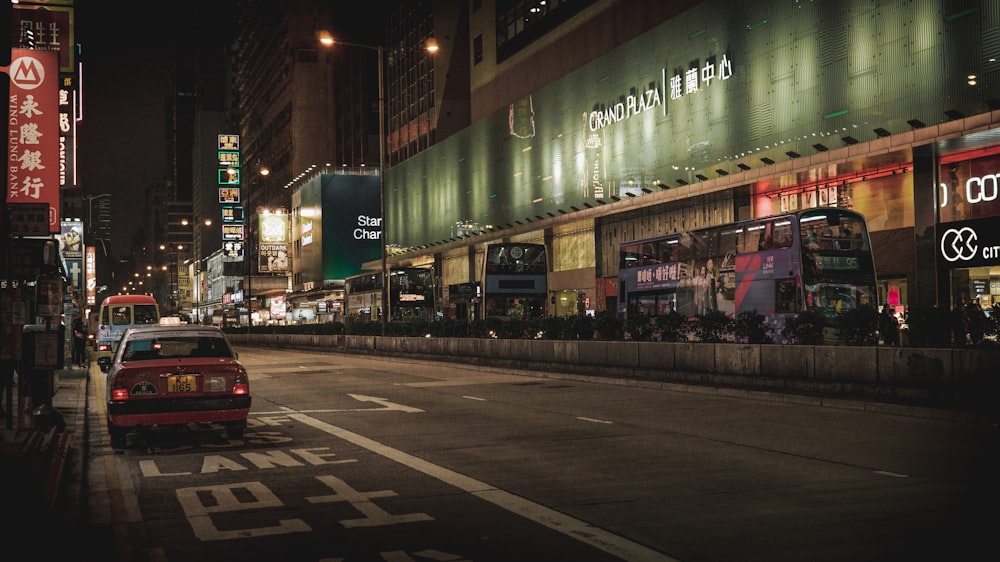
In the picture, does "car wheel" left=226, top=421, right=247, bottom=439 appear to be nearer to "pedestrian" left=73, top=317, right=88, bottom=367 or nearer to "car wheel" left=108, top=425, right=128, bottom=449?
"car wheel" left=108, top=425, right=128, bottom=449

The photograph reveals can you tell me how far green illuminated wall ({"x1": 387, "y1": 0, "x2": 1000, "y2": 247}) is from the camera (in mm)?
→ 27734

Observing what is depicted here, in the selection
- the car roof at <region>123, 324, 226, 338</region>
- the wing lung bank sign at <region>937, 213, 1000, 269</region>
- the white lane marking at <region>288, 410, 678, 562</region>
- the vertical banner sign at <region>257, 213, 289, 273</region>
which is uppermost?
the vertical banner sign at <region>257, 213, 289, 273</region>

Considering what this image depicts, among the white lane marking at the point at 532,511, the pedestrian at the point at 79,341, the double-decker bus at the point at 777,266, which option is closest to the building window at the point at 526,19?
the double-decker bus at the point at 777,266

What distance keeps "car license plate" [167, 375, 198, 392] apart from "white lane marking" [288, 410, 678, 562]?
7.48ft

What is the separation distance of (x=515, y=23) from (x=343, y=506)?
2225 inches

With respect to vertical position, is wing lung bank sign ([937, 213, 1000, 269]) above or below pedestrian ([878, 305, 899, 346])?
above

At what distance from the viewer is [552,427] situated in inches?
532

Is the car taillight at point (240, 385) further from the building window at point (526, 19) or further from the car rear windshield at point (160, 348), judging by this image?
the building window at point (526, 19)

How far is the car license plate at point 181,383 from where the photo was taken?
11.9m

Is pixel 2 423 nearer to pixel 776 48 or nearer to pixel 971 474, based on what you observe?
pixel 971 474

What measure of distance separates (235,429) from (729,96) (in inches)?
1139

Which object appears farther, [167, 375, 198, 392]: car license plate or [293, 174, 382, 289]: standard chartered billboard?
[293, 174, 382, 289]: standard chartered billboard

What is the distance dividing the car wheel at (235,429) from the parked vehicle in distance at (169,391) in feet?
0.15

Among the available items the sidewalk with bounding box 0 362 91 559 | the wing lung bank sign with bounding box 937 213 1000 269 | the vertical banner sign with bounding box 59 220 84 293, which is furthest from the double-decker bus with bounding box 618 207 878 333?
the vertical banner sign with bounding box 59 220 84 293
